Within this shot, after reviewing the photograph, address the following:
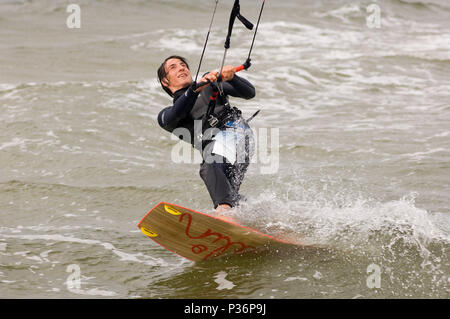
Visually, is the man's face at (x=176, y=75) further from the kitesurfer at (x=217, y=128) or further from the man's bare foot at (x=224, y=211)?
the man's bare foot at (x=224, y=211)

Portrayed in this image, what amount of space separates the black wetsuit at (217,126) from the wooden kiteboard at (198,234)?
286 mm

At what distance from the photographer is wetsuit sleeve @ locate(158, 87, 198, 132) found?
4.69m

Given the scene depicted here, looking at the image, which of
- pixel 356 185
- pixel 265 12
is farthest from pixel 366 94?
pixel 265 12

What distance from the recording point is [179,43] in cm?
1755

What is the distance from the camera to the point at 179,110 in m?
4.78

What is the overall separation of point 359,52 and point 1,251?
43.7 feet

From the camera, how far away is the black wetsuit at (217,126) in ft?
16.3

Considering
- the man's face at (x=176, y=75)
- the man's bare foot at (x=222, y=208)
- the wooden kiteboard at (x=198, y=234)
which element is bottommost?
the wooden kiteboard at (x=198, y=234)

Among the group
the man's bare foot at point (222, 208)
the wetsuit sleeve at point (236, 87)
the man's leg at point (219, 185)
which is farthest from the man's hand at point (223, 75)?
the man's bare foot at point (222, 208)

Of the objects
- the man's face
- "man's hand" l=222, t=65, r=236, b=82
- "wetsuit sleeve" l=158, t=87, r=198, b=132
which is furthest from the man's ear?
"man's hand" l=222, t=65, r=236, b=82

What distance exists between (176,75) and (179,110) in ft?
1.78

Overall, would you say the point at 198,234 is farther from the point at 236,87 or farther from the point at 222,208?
the point at 236,87

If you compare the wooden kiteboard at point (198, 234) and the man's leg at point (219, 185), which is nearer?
the wooden kiteboard at point (198, 234)
